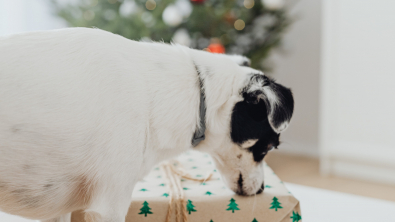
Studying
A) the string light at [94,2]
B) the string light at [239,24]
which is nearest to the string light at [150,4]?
the string light at [94,2]

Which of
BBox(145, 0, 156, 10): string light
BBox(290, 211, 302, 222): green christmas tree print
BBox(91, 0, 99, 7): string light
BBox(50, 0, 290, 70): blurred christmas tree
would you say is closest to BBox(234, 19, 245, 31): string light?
BBox(50, 0, 290, 70): blurred christmas tree

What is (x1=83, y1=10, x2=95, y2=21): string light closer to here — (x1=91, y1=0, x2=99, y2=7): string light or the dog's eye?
(x1=91, y1=0, x2=99, y2=7): string light

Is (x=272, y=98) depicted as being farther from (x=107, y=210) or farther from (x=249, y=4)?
(x=249, y=4)

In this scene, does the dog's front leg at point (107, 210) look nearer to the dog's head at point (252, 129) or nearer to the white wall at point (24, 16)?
the dog's head at point (252, 129)

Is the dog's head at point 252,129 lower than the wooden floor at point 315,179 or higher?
higher

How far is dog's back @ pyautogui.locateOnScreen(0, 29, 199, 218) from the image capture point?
577 mm

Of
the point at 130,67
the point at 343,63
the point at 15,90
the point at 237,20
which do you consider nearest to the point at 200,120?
the point at 130,67

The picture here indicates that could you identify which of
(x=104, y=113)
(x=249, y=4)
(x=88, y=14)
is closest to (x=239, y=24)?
(x=249, y=4)

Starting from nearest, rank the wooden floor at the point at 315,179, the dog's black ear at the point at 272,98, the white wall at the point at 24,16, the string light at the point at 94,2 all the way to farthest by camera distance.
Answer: the dog's black ear at the point at 272,98, the wooden floor at the point at 315,179, the string light at the point at 94,2, the white wall at the point at 24,16

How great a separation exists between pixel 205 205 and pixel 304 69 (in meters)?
2.48

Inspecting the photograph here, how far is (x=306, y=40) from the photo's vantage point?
2943 mm

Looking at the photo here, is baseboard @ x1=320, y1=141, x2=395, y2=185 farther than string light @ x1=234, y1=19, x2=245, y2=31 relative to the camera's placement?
No

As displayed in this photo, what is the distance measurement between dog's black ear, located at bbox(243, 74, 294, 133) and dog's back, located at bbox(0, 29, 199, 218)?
0.21 m

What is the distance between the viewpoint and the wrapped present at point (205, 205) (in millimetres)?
795
